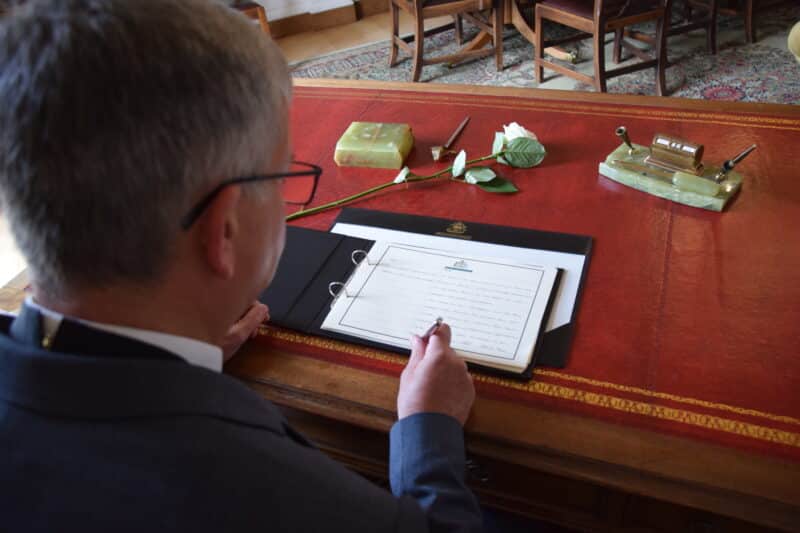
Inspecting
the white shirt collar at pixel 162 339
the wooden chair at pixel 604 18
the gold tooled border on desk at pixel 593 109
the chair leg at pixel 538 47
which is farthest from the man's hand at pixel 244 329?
the chair leg at pixel 538 47

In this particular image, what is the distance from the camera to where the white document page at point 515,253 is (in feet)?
3.36

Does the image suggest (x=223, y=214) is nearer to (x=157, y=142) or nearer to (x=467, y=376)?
(x=157, y=142)

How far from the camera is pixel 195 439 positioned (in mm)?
567

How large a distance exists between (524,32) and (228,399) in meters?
3.63

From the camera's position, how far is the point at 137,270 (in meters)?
0.60

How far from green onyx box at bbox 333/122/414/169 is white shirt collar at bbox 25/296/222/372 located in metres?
0.82

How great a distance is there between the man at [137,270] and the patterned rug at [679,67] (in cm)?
308

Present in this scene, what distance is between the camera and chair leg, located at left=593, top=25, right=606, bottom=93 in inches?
116

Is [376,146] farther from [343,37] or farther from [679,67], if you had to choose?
[343,37]

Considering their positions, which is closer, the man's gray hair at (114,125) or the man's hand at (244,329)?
the man's gray hair at (114,125)

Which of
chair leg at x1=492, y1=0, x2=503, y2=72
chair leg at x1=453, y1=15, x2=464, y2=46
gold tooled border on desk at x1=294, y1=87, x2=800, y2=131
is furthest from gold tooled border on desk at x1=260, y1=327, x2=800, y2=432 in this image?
chair leg at x1=453, y1=15, x2=464, y2=46

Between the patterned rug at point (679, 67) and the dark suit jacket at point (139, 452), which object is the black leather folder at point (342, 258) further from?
the patterned rug at point (679, 67)

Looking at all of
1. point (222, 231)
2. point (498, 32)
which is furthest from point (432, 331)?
point (498, 32)

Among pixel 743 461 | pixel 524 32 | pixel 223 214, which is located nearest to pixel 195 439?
pixel 223 214
